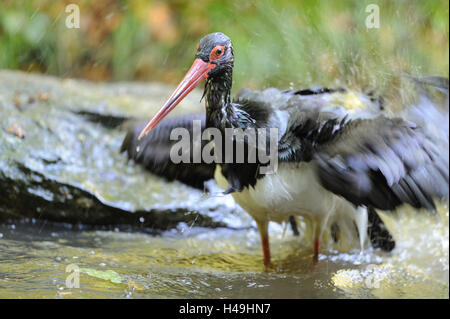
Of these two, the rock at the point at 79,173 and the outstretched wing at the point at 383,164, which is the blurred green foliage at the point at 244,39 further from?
the rock at the point at 79,173

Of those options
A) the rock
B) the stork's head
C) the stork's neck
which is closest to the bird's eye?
the stork's head

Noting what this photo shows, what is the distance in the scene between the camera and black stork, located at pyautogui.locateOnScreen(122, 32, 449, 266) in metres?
2.92

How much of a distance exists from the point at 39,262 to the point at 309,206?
1.54 m

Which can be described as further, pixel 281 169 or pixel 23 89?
pixel 23 89

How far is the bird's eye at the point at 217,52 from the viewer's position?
2.93 meters

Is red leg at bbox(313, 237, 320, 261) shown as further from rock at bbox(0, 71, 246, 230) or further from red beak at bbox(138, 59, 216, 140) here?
red beak at bbox(138, 59, 216, 140)

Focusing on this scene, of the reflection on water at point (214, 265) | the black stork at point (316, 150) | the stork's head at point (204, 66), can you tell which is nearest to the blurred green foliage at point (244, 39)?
the black stork at point (316, 150)

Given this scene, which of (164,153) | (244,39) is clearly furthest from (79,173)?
(244,39)

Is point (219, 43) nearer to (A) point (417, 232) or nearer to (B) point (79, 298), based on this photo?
(B) point (79, 298)

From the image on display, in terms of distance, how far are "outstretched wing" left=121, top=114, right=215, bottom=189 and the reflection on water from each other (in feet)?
1.32

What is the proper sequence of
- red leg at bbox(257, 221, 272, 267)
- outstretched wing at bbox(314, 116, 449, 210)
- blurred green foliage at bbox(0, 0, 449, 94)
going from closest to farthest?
outstretched wing at bbox(314, 116, 449, 210) → red leg at bbox(257, 221, 272, 267) → blurred green foliage at bbox(0, 0, 449, 94)

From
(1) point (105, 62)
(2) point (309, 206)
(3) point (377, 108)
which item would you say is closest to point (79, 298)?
(2) point (309, 206)

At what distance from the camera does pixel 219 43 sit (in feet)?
9.63

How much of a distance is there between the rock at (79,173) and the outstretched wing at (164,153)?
10 cm
